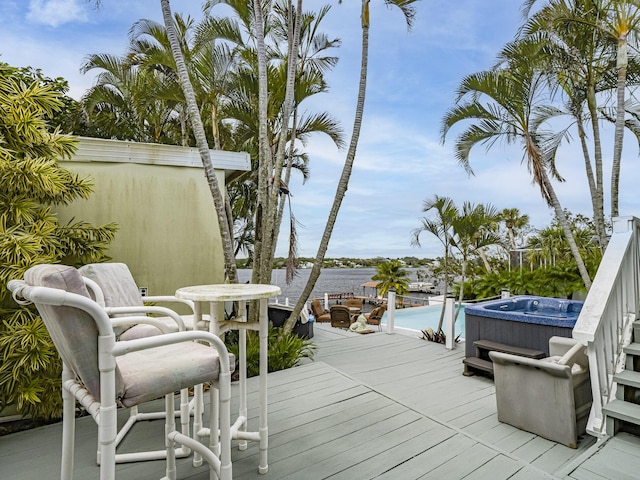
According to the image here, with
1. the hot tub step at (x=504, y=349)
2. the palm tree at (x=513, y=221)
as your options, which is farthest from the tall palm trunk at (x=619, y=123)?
the palm tree at (x=513, y=221)

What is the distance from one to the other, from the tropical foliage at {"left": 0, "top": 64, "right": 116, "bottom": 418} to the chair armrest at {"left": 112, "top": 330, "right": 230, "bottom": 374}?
1.58 metres

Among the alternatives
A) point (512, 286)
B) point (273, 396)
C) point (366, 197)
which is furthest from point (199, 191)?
point (366, 197)

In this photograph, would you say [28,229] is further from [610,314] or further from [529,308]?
[529,308]

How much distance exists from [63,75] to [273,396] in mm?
6905

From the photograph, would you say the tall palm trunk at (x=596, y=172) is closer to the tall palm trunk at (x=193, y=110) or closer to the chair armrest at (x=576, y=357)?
the chair armrest at (x=576, y=357)

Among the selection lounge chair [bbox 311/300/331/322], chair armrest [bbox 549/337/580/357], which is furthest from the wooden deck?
lounge chair [bbox 311/300/331/322]

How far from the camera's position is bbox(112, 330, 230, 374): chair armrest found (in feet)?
3.74

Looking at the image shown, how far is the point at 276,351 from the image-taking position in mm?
3854

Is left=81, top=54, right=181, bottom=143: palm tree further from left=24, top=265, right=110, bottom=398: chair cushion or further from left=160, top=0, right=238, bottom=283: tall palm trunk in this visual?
left=24, top=265, right=110, bottom=398: chair cushion

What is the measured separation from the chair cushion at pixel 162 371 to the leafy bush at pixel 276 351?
2.26m

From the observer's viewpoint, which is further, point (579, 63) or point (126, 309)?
point (579, 63)

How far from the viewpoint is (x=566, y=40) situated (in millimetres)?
5336

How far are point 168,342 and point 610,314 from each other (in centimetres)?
280

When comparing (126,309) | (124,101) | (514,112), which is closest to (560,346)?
(126,309)
